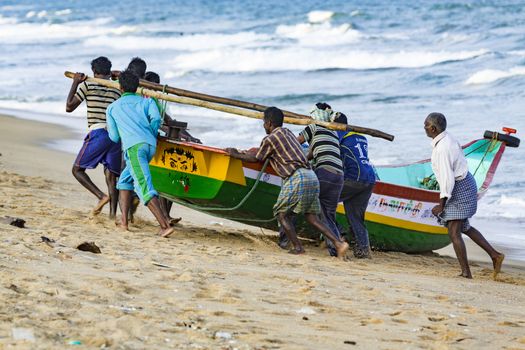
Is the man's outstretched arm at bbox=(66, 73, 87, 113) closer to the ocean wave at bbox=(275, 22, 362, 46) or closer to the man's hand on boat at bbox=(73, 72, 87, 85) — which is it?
the man's hand on boat at bbox=(73, 72, 87, 85)

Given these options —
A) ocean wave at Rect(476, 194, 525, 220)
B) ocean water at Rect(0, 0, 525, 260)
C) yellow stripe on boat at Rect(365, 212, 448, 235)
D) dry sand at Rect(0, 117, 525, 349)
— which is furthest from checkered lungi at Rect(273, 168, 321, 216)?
ocean wave at Rect(476, 194, 525, 220)

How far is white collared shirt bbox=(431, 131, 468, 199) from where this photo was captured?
7.41 m

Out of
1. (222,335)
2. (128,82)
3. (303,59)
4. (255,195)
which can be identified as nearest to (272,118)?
(255,195)

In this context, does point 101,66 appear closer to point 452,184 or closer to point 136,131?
point 136,131

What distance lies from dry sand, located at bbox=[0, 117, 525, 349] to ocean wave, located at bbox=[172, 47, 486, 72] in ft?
69.0

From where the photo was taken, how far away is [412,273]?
771 cm

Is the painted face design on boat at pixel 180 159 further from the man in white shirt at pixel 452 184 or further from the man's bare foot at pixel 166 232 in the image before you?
the man in white shirt at pixel 452 184

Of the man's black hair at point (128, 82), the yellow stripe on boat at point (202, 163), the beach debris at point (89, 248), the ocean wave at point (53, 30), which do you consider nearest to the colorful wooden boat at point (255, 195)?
the yellow stripe on boat at point (202, 163)

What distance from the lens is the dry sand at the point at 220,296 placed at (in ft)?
15.7

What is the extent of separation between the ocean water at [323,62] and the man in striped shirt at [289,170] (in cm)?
301

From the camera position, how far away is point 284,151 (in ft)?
25.1

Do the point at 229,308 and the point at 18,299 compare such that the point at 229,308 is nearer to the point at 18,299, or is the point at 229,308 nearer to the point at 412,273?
the point at 18,299

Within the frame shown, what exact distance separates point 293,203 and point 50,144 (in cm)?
782

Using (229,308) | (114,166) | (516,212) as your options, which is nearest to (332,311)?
(229,308)
